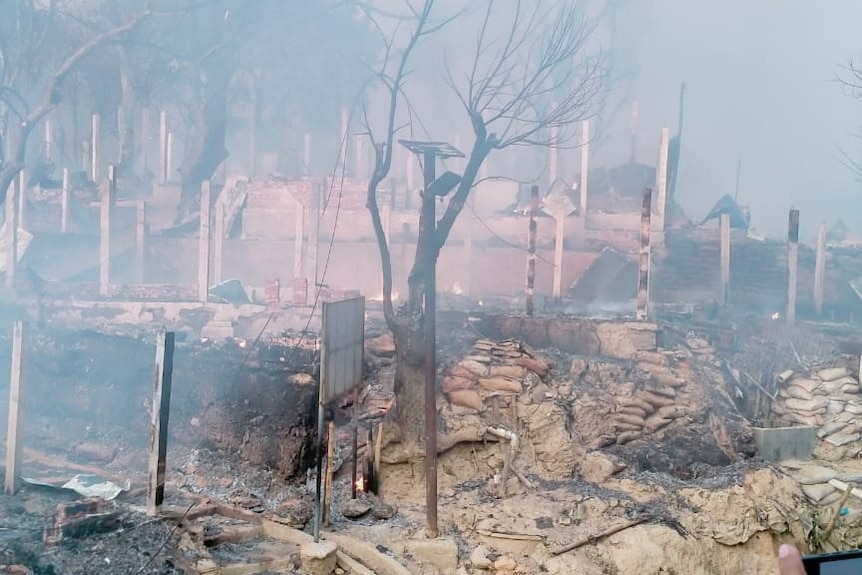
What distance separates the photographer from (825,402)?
1056 cm

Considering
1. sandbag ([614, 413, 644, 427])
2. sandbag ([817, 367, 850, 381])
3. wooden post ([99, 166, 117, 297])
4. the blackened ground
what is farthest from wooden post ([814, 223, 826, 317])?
wooden post ([99, 166, 117, 297])

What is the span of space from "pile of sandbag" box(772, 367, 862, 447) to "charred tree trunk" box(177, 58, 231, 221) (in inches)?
701

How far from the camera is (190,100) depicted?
102ft

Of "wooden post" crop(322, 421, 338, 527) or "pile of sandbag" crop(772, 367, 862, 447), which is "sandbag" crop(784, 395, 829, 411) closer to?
"pile of sandbag" crop(772, 367, 862, 447)

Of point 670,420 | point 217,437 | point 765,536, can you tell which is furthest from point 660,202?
point 217,437

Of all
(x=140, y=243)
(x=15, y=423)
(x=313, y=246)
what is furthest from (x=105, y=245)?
(x=15, y=423)

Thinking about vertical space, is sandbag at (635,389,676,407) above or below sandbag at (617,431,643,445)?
above

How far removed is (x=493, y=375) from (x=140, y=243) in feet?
41.8

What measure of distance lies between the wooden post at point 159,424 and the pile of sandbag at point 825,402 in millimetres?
8494

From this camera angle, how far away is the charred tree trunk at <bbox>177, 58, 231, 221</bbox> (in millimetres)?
22719

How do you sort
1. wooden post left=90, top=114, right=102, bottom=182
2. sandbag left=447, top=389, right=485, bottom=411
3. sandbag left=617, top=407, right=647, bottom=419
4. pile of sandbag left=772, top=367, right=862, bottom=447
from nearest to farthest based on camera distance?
sandbag left=447, top=389, right=485, bottom=411 < sandbag left=617, top=407, right=647, bottom=419 < pile of sandbag left=772, top=367, right=862, bottom=447 < wooden post left=90, top=114, right=102, bottom=182

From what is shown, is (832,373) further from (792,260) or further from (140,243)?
(140,243)

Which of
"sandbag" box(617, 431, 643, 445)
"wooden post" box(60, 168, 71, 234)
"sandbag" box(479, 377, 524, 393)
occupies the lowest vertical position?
"sandbag" box(617, 431, 643, 445)

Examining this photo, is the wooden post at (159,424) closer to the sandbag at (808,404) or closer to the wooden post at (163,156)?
the sandbag at (808,404)
